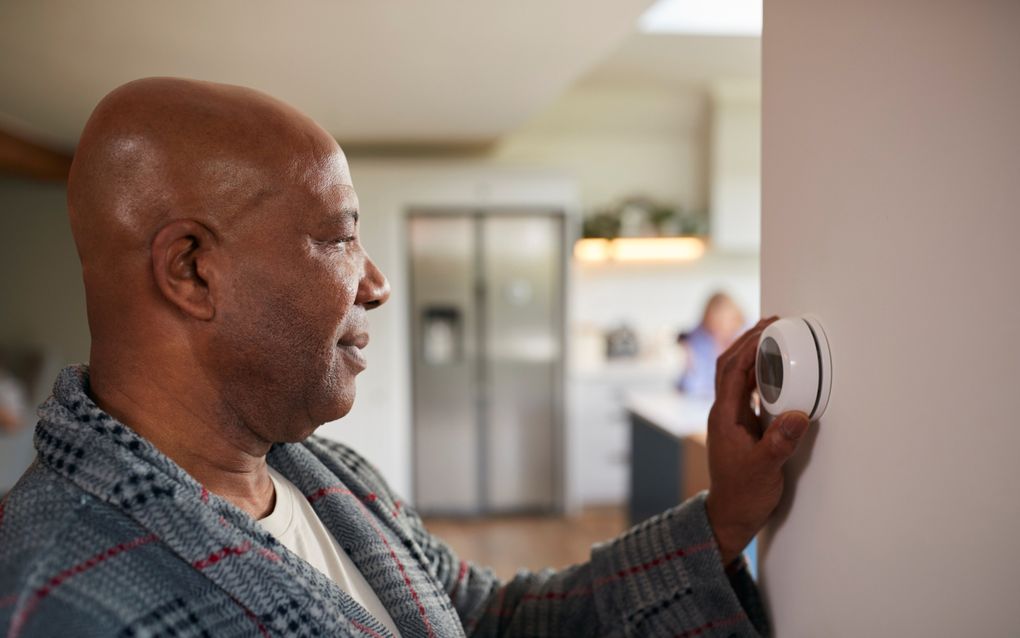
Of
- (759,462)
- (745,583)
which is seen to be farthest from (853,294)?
(745,583)

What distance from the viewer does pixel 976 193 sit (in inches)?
24.2

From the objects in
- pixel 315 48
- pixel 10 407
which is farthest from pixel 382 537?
pixel 10 407

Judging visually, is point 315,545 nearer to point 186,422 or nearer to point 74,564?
point 186,422

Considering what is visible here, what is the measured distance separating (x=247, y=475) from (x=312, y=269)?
0.26m

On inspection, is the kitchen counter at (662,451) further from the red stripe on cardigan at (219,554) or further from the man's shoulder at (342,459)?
the red stripe on cardigan at (219,554)

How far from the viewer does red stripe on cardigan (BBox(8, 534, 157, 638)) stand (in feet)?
2.09

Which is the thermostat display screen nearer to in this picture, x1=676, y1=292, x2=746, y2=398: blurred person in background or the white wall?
the white wall

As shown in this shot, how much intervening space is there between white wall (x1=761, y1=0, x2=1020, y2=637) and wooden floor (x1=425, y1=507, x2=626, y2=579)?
321cm

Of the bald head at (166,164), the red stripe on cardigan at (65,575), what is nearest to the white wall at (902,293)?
the bald head at (166,164)

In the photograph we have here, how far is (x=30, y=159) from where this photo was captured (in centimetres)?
371

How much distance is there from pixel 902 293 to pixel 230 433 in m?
0.69

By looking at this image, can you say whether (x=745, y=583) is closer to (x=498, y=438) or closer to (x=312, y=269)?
(x=312, y=269)

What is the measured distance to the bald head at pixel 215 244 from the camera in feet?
2.60

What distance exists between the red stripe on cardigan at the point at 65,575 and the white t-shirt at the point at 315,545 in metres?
0.22
